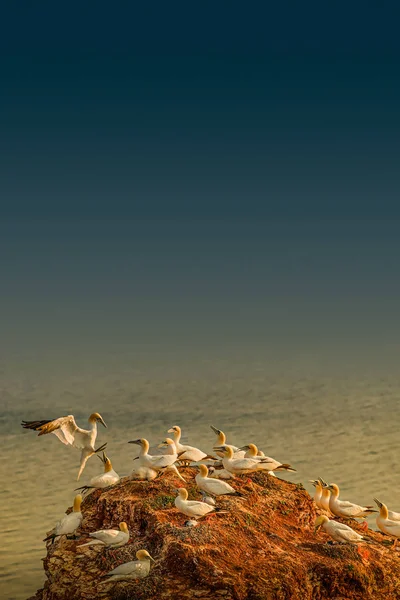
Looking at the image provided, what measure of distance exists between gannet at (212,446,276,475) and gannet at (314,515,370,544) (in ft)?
6.33

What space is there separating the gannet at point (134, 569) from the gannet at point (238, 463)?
402cm

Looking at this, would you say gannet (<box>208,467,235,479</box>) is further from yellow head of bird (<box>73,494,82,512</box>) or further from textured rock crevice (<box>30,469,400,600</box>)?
yellow head of bird (<box>73,494,82,512</box>)

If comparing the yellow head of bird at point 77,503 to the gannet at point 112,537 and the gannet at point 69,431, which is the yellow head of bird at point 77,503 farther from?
the gannet at point 69,431

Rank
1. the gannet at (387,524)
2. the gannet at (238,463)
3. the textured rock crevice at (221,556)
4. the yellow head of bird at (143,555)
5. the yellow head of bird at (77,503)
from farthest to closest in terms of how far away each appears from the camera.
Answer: the gannet at (238,463) → the gannet at (387,524) → the yellow head of bird at (77,503) → the yellow head of bird at (143,555) → the textured rock crevice at (221,556)

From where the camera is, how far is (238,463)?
60.3 feet

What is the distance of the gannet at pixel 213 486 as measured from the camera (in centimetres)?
1712

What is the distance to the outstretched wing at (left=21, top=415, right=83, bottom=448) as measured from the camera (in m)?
18.7

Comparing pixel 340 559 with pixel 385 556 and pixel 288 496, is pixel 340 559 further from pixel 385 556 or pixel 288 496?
pixel 288 496

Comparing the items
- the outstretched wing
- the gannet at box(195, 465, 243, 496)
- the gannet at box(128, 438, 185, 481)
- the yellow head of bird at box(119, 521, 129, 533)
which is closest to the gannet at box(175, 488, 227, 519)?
the gannet at box(195, 465, 243, 496)

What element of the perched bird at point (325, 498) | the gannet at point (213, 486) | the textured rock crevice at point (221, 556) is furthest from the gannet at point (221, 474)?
the perched bird at point (325, 498)

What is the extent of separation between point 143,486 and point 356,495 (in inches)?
403

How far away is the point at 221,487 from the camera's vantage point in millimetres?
17141

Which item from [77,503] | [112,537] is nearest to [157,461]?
[77,503]

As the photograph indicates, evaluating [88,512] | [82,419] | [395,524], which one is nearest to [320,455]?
[82,419]
